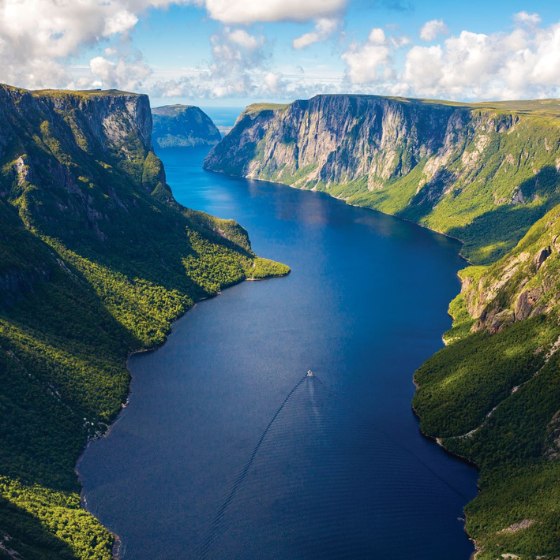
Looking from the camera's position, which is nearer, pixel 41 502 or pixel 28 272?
pixel 41 502

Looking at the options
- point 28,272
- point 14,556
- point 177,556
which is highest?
point 28,272

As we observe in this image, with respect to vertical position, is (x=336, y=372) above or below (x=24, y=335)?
below

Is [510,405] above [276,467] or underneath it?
above

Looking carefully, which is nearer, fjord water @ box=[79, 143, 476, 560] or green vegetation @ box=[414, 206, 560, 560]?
fjord water @ box=[79, 143, 476, 560]

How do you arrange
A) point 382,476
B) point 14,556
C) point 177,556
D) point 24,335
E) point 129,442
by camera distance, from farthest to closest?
point 24,335
point 129,442
point 382,476
point 177,556
point 14,556

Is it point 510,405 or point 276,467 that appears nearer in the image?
point 276,467

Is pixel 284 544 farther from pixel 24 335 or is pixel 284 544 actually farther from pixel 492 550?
pixel 24 335

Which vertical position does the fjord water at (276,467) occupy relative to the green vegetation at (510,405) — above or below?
below

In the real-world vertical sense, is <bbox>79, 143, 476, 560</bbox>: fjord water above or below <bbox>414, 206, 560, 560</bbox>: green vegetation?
below

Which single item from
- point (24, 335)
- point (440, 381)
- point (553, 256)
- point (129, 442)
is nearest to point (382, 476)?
point (440, 381)

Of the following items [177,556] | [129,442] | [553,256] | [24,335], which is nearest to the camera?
[177,556]

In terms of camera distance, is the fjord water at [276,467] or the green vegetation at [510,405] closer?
the fjord water at [276,467]
